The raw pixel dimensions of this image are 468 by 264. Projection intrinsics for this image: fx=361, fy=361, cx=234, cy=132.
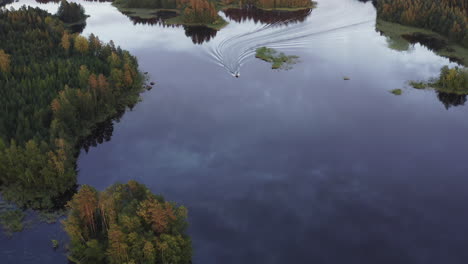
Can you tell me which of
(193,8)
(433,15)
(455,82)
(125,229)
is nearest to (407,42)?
(433,15)

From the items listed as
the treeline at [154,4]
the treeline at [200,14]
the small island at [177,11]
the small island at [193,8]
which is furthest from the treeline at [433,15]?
the treeline at [154,4]

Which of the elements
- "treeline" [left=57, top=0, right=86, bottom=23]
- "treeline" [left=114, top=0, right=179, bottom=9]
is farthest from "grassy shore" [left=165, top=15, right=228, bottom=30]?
"treeline" [left=57, top=0, right=86, bottom=23]

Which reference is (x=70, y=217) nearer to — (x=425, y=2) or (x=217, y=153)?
(x=217, y=153)

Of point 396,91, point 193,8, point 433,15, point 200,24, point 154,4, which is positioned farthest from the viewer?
point 154,4

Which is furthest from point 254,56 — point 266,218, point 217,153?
point 266,218

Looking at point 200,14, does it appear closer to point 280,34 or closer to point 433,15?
point 280,34

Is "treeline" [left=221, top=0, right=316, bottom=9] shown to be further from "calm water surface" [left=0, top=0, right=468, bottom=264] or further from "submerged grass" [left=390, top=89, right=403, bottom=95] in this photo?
"submerged grass" [left=390, top=89, right=403, bottom=95]

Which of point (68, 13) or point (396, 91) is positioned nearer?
point (396, 91)
